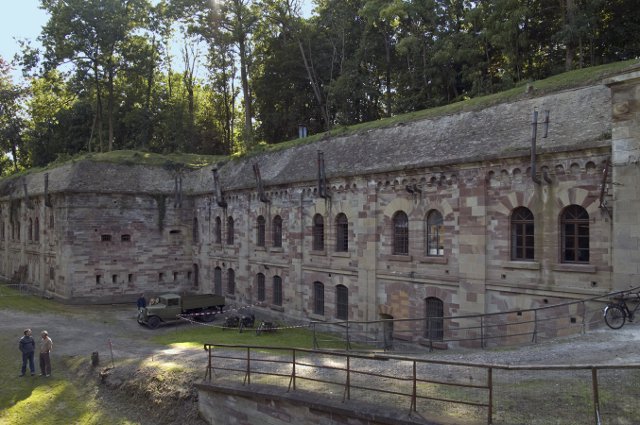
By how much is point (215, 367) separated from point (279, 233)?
527 inches

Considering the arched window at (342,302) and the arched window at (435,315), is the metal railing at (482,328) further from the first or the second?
the arched window at (342,302)

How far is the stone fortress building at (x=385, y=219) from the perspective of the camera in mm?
15367

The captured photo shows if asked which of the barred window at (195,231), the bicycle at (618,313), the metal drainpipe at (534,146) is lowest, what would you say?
the bicycle at (618,313)

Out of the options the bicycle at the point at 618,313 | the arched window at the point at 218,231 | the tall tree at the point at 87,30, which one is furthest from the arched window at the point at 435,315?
the tall tree at the point at 87,30

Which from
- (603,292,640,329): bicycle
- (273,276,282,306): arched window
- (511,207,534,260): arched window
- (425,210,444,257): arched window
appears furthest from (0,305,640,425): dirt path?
(273,276,282,306): arched window

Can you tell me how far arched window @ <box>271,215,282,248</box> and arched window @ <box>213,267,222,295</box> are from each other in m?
6.77

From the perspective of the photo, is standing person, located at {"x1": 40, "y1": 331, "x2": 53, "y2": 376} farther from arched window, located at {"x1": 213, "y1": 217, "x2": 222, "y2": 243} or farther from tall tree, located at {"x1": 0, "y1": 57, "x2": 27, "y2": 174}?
tall tree, located at {"x1": 0, "y1": 57, "x2": 27, "y2": 174}

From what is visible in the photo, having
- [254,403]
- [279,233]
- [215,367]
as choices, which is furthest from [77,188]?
[254,403]

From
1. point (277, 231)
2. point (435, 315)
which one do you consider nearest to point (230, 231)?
point (277, 231)

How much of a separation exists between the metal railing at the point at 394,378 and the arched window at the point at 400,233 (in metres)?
6.42

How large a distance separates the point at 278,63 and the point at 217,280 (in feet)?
69.6

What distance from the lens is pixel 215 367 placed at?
15.0 m

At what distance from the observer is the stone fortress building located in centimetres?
1537

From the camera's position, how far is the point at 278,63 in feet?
148
